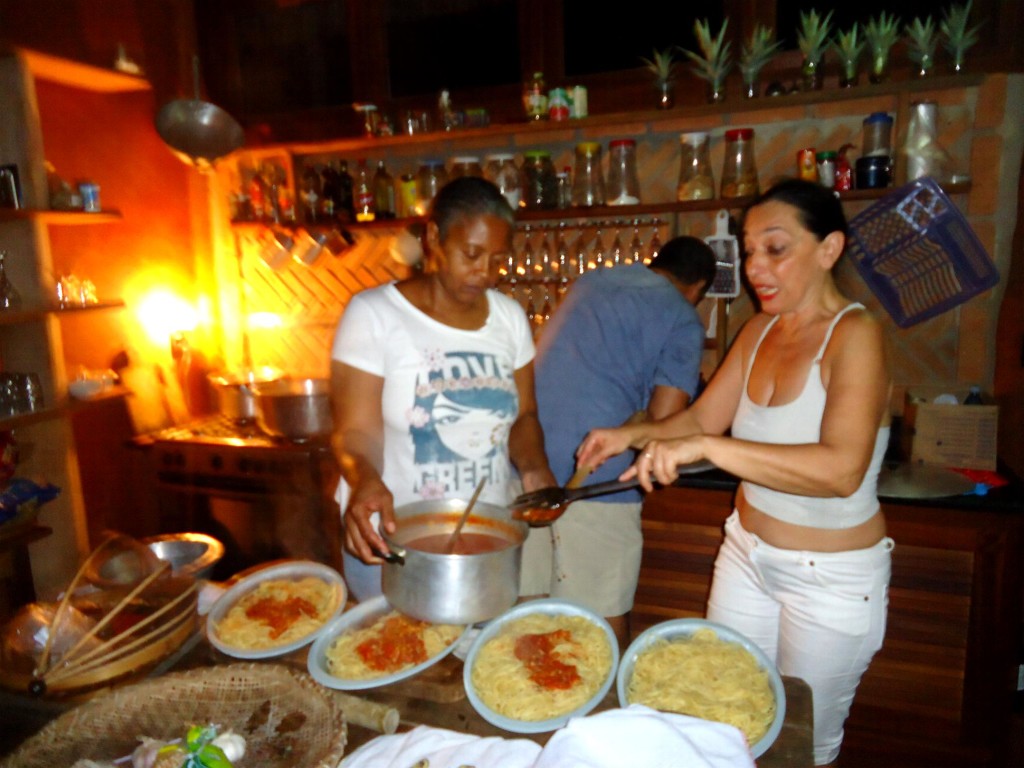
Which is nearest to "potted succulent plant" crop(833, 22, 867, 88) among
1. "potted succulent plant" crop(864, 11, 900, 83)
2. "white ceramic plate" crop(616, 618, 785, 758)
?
"potted succulent plant" crop(864, 11, 900, 83)

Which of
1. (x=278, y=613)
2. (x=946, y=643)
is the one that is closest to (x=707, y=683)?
(x=278, y=613)

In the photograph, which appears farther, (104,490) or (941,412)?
(104,490)

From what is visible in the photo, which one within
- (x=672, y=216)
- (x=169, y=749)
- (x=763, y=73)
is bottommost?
(x=169, y=749)

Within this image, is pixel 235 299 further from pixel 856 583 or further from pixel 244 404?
pixel 856 583

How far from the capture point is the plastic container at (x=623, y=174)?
3678 millimetres

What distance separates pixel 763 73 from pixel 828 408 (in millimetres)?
2616

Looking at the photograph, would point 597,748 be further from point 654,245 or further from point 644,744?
point 654,245

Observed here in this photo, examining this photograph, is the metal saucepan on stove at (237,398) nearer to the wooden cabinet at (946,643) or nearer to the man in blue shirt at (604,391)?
the man in blue shirt at (604,391)

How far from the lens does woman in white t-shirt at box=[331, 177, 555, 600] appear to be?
1905mm

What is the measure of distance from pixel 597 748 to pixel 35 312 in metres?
3.37

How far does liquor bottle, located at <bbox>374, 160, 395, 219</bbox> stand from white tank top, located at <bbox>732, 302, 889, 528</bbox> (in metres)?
2.95

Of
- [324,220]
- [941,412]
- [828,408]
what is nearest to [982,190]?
[941,412]

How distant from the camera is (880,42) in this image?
3170mm

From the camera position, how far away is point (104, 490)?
403cm
